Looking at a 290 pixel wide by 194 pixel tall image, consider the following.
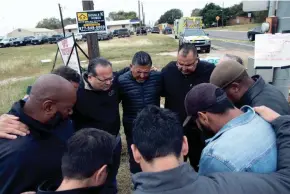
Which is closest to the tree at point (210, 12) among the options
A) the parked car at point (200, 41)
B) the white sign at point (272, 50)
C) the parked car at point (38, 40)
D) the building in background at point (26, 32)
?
the parked car at point (38, 40)

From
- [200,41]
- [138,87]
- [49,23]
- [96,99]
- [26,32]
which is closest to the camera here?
[96,99]

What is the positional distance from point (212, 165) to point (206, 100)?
417 millimetres

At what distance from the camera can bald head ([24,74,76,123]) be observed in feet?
6.10

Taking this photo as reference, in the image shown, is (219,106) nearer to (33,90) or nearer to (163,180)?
(163,180)

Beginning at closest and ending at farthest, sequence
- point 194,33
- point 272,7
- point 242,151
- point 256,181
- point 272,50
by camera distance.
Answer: point 256,181 → point 242,151 → point 272,50 → point 272,7 → point 194,33

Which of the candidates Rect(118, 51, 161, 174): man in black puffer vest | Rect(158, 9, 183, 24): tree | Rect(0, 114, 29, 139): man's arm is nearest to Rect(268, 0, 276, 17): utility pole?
Rect(118, 51, 161, 174): man in black puffer vest

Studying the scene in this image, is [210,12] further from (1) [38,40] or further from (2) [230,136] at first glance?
(2) [230,136]

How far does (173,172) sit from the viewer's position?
1.19 meters

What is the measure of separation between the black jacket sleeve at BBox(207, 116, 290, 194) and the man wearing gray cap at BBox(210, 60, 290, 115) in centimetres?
93

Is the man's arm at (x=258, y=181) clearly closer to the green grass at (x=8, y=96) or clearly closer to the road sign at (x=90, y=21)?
the road sign at (x=90, y=21)

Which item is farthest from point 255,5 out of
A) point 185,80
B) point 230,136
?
point 230,136

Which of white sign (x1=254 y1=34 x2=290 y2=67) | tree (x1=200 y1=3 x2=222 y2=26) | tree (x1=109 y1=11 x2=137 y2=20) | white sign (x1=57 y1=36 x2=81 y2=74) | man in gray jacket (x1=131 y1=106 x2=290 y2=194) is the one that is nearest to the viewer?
man in gray jacket (x1=131 y1=106 x2=290 y2=194)

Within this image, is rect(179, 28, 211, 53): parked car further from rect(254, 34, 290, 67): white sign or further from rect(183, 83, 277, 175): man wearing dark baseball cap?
rect(183, 83, 277, 175): man wearing dark baseball cap

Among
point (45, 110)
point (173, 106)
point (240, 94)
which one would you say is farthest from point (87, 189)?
point (173, 106)
